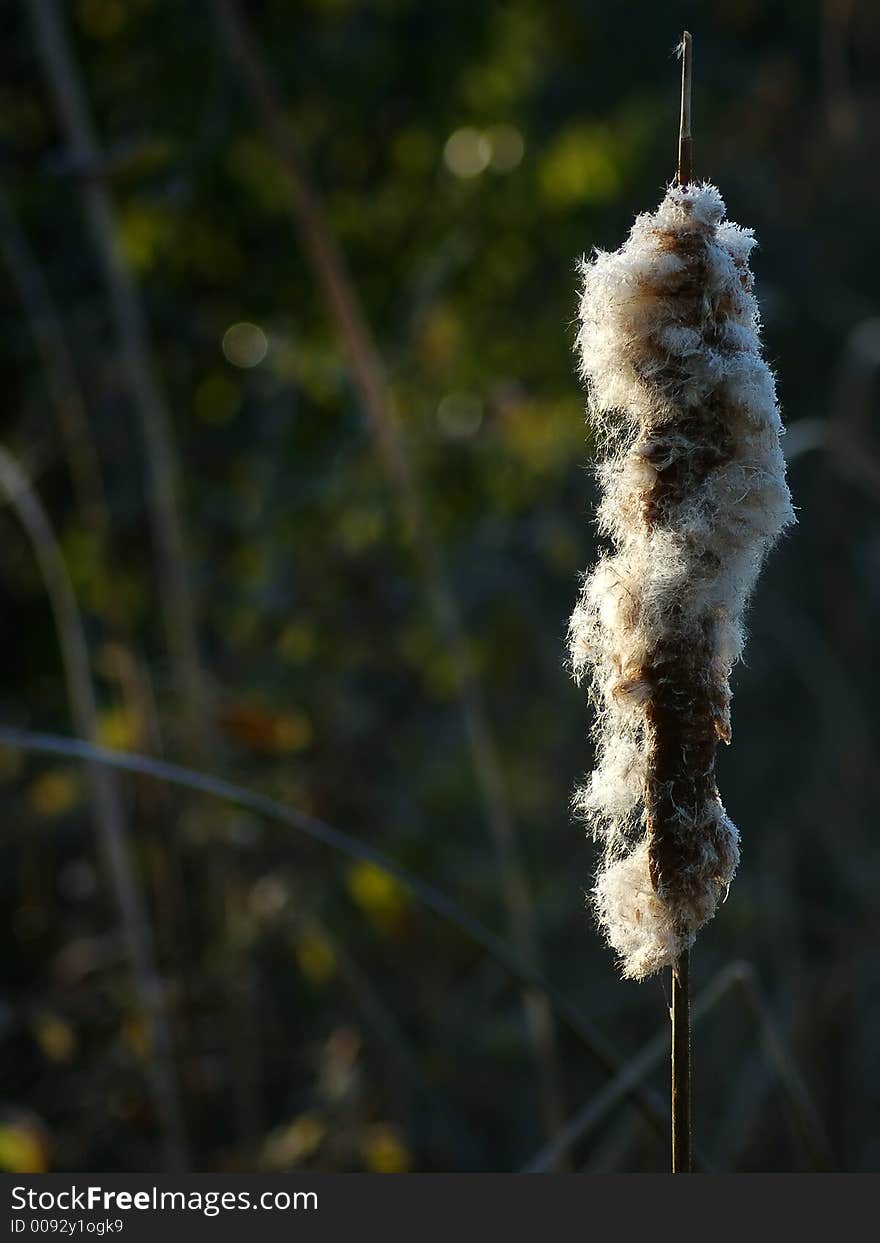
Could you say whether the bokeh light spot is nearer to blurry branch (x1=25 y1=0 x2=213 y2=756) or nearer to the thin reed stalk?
blurry branch (x1=25 y1=0 x2=213 y2=756)

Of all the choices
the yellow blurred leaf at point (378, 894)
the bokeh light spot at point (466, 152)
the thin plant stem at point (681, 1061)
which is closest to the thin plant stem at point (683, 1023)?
the thin plant stem at point (681, 1061)


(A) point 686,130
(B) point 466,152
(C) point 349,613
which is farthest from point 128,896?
(B) point 466,152

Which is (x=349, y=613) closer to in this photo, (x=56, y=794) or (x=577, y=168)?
(x=56, y=794)

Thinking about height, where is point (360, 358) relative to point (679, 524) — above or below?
above

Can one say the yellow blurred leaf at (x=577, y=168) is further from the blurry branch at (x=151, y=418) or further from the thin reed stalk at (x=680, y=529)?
the thin reed stalk at (x=680, y=529)

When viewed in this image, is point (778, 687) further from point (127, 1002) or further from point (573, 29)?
point (127, 1002)

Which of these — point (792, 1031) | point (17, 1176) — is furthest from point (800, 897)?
point (17, 1176)
